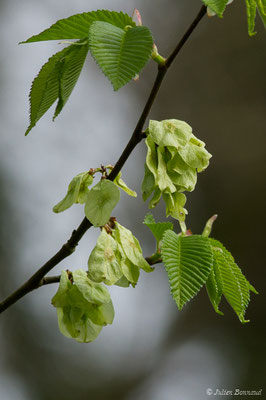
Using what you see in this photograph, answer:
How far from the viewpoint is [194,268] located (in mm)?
618

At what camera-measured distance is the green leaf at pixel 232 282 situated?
67 cm

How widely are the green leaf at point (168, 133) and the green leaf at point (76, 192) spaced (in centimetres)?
11

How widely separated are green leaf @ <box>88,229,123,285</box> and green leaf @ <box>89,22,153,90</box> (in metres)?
0.20

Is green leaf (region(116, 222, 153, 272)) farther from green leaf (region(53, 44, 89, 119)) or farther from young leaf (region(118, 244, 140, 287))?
green leaf (region(53, 44, 89, 119))

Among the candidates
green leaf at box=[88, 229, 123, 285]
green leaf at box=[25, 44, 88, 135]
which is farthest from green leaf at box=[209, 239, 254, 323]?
green leaf at box=[25, 44, 88, 135]

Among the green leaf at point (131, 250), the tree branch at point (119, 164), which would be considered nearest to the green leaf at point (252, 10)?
the tree branch at point (119, 164)

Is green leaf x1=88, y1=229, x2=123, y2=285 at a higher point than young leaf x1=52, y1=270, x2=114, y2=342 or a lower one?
higher

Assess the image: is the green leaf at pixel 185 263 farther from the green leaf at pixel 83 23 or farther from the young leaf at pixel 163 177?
the green leaf at pixel 83 23

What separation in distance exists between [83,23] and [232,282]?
301 mm

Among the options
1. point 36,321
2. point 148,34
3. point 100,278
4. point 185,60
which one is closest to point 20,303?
point 36,321

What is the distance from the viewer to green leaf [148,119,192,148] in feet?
2.08

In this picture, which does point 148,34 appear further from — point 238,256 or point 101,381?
point 101,381

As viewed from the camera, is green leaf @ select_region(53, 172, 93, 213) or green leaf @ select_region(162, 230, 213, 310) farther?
green leaf @ select_region(53, 172, 93, 213)

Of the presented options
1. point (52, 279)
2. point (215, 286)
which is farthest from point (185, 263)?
point (52, 279)
